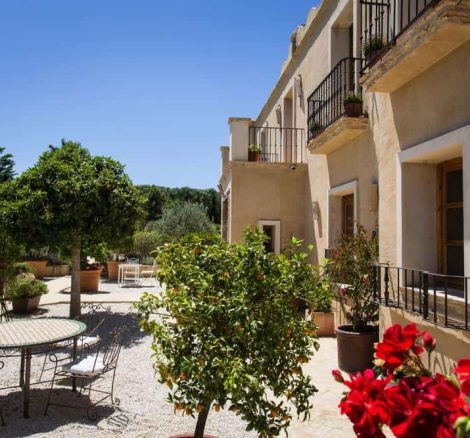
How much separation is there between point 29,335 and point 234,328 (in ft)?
10.3

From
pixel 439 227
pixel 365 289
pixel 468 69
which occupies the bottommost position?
pixel 365 289

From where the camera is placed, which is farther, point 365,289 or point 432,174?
point 365,289

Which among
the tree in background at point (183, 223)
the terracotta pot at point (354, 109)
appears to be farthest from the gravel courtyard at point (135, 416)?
the tree in background at point (183, 223)

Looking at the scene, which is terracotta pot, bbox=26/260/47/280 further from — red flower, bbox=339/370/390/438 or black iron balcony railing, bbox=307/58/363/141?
red flower, bbox=339/370/390/438

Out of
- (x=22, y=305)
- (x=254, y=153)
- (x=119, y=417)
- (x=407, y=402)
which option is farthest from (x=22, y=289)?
(x=407, y=402)

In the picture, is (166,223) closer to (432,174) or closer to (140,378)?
(140,378)

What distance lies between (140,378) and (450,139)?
194 inches

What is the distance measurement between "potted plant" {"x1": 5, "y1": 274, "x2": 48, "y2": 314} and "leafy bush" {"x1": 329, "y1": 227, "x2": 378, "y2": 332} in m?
7.86

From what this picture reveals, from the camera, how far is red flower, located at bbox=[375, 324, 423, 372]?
1407 mm

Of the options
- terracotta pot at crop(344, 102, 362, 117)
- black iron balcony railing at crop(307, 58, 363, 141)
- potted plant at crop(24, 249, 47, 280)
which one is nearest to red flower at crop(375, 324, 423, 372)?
terracotta pot at crop(344, 102, 362, 117)

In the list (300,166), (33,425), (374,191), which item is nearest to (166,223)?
(300,166)

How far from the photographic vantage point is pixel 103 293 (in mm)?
14703

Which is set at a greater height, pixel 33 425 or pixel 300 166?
pixel 300 166

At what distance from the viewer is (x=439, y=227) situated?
16.9 ft
